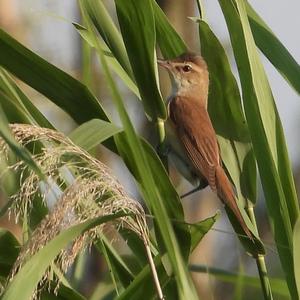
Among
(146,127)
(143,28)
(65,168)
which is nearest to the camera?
(65,168)

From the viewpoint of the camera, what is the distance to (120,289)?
2816 millimetres

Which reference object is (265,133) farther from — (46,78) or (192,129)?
(192,129)

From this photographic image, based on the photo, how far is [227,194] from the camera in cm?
322

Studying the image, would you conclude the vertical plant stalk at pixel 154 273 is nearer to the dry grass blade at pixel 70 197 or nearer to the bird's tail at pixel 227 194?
the dry grass blade at pixel 70 197

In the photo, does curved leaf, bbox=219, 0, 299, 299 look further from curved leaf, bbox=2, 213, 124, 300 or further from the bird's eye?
the bird's eye

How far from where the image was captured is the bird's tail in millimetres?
2737

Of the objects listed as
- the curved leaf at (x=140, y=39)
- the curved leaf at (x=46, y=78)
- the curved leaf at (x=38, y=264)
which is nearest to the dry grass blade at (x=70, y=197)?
the curved leaf at (x=38, y=264)

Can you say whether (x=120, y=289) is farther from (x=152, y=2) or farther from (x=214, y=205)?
(x=214, y=205)

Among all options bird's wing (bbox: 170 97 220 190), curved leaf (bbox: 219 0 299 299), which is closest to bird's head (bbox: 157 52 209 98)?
bird's wing (bbox: 170 97 220 190)

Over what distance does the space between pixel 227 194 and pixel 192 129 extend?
80cm

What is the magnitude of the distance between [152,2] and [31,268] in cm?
92

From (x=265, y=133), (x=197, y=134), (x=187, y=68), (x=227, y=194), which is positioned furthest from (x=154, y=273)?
(x=187, y=68)

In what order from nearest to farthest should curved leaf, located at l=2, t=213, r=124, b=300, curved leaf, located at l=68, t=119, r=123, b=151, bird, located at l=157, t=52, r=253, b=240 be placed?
curved leaf, located at l=2, t=213, r=124, b=300 → curved leaf, located at l=68, t=119, r=123, b=151 → bird, located at l=157, t=52, r=253, b=240

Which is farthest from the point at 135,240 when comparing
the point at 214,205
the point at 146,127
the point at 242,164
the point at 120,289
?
the point at 214,205
